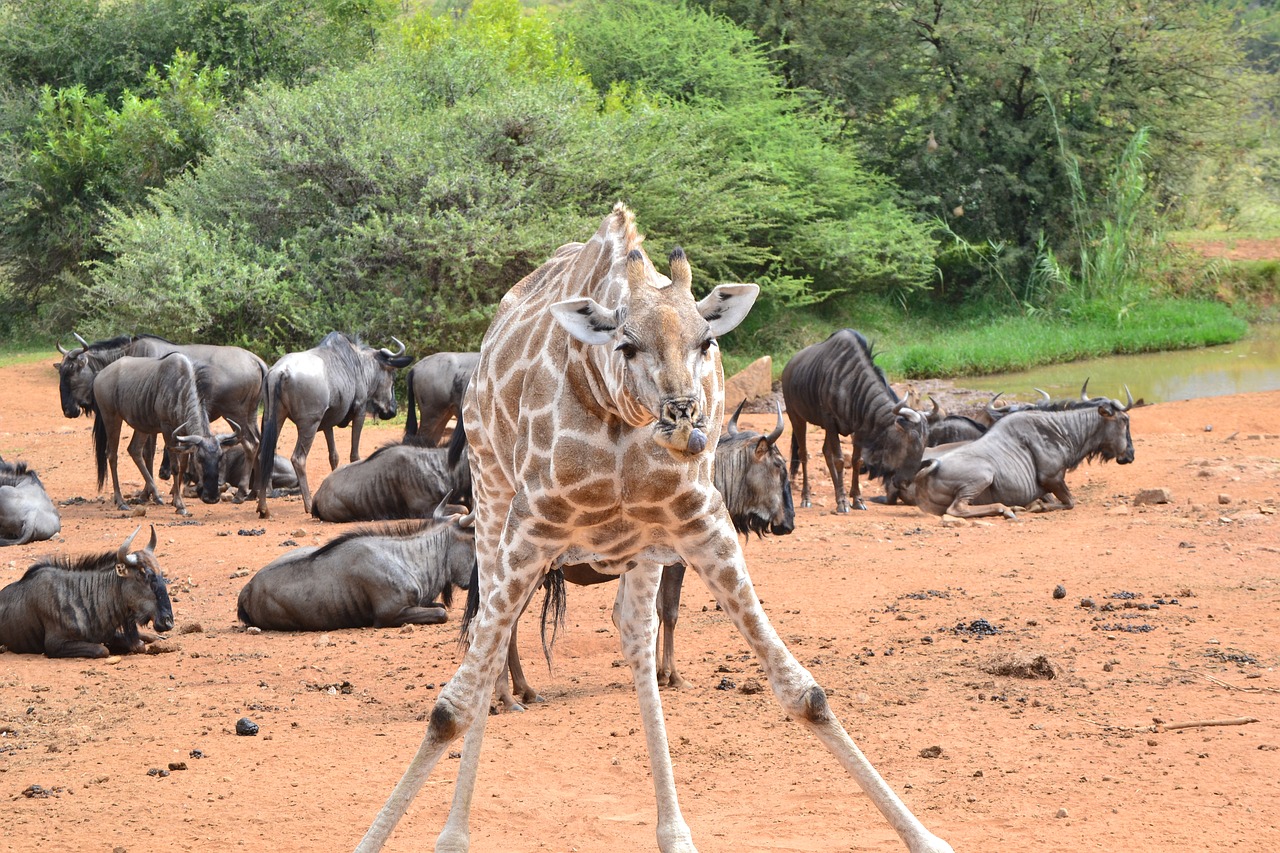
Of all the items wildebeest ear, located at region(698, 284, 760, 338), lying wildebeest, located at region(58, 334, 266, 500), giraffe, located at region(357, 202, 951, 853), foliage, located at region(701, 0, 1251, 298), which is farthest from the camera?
foliage, located at region(701, 0, 1251, 298)

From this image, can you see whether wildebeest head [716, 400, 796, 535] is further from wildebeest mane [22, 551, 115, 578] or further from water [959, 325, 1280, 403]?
water [959, 325, 1280, 403]

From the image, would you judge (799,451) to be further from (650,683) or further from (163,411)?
(650,683)

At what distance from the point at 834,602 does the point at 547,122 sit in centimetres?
1588

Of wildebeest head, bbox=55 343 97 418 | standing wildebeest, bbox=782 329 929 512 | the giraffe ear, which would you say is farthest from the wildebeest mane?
wildebeest head, bbox=55 343 97 418

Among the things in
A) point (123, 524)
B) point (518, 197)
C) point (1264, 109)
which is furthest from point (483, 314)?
point (1264, 109)

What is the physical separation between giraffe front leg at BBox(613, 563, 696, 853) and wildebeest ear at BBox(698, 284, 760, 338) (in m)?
1.31

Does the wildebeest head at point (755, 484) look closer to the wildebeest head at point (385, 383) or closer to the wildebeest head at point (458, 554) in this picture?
the wildebeest head at point (458, 554)

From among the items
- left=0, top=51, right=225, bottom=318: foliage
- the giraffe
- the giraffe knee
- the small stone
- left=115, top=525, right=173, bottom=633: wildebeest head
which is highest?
left=0, top=51, right=225, bottom=318: foliage

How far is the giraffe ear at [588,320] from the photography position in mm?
3904

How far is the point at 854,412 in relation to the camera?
13570mm

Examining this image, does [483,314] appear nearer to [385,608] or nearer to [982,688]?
[385,608]

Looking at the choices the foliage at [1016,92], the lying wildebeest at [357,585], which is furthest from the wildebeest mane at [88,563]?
the foliage at [1016,92]

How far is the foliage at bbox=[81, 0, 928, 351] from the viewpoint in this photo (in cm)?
2145

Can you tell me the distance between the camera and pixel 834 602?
8.70 meters
